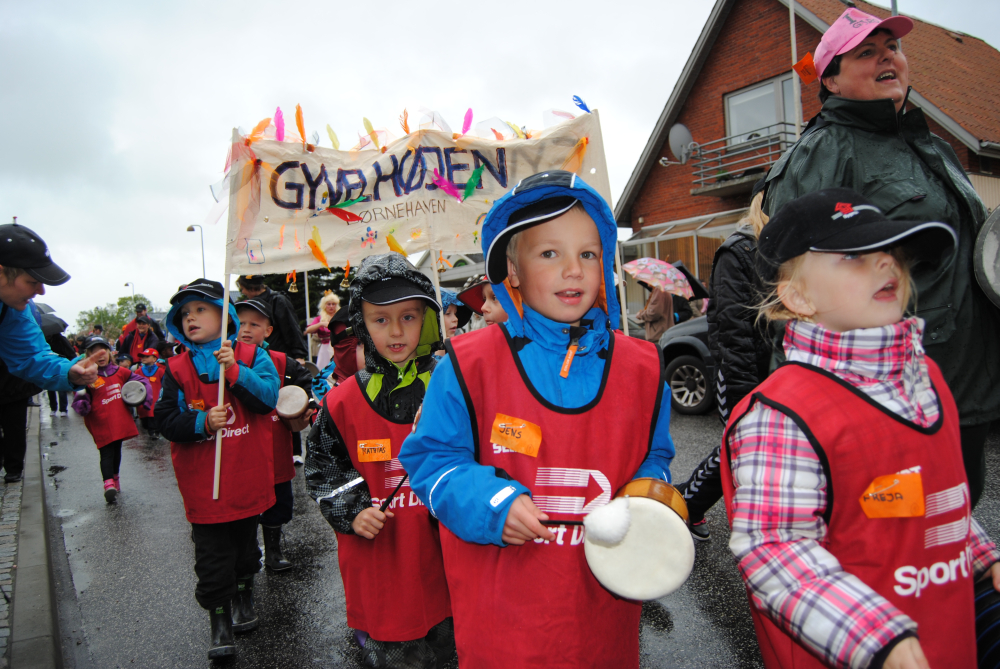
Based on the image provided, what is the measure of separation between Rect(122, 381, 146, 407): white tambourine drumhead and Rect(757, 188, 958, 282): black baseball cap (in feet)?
20.6

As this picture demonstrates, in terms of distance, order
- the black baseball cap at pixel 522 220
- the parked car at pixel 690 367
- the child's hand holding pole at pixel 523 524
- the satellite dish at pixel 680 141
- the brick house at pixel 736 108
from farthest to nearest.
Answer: the satellite dish at pixel 680 141 < the brick house at pixel 736 108 < the parked car at pixel 690 367 < the black baseball cap at pixel 522 220 < the child's hand holding pole at pixel 523 524

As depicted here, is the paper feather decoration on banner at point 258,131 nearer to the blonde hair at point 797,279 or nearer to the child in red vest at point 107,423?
the blonde hair at point 797,279

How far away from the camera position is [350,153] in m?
3.90

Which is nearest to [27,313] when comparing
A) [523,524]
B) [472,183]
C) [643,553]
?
[472,183]

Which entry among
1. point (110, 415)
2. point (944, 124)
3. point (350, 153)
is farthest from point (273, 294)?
point (944, 124)

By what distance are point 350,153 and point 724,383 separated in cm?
261

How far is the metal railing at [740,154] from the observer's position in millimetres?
14773

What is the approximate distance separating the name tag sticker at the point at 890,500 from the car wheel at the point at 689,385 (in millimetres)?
6550

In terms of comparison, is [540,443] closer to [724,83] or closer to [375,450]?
[375,450]

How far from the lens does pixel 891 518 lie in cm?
128

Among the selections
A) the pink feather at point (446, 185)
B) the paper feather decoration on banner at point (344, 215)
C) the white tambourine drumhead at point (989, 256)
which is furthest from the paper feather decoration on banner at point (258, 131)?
the white tambourine drumhead at point (989, 256)

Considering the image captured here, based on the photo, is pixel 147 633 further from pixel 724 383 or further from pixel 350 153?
pixel 724 383

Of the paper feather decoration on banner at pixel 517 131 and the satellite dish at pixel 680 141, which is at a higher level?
the satellite dish at pixel 680 141

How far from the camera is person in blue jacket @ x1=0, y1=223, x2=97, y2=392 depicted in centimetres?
326
